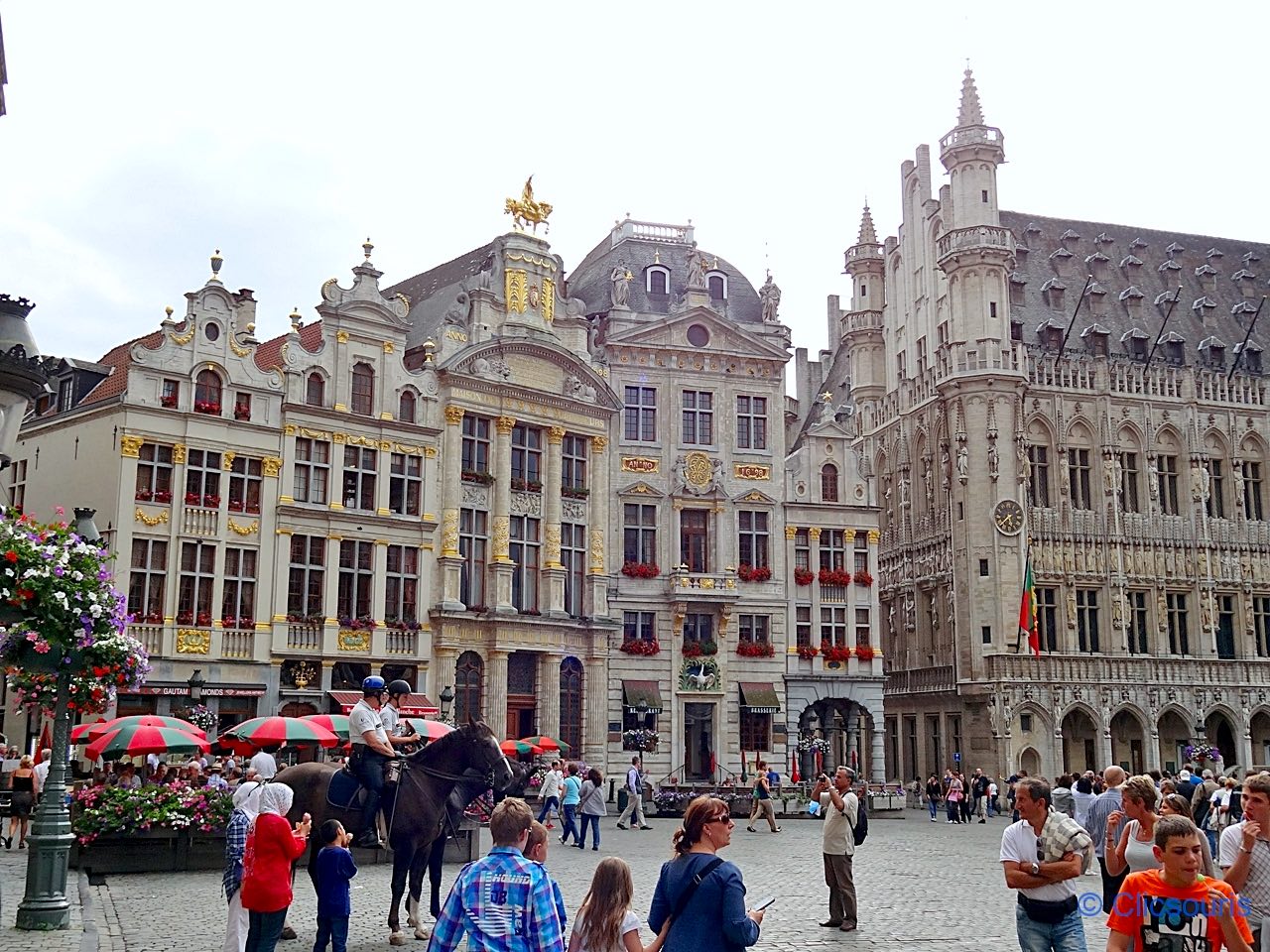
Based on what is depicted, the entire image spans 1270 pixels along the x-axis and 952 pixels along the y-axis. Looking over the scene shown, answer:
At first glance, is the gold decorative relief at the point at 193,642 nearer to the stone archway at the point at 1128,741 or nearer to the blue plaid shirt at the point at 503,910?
the blue plaid shirt at the point at 503,910

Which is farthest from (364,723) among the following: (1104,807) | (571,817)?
(571,817)

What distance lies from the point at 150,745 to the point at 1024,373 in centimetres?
3992

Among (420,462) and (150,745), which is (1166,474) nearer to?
(420,462)

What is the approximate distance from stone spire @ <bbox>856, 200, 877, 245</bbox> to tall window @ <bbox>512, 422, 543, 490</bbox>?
2558 cm

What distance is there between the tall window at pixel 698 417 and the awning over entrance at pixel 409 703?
1405 cm

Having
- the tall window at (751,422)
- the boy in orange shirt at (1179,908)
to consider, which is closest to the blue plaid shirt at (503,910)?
the boy in orange shirt at (1179,908)

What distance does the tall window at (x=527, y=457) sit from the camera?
45.1 m

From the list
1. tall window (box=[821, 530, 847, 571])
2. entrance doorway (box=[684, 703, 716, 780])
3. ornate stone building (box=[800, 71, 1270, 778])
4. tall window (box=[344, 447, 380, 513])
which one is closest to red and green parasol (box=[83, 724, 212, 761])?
tall window (box=[344, 447, 380, 513])

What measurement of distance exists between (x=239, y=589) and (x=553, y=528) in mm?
11113

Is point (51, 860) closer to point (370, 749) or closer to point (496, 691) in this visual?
point (370, 749)

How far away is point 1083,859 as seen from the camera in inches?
357

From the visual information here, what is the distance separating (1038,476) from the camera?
182ft

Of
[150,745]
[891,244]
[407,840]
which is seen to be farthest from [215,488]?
[891,244]

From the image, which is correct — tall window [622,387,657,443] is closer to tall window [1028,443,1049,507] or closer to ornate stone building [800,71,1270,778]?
ornate stone building [800,71,1270,778]
